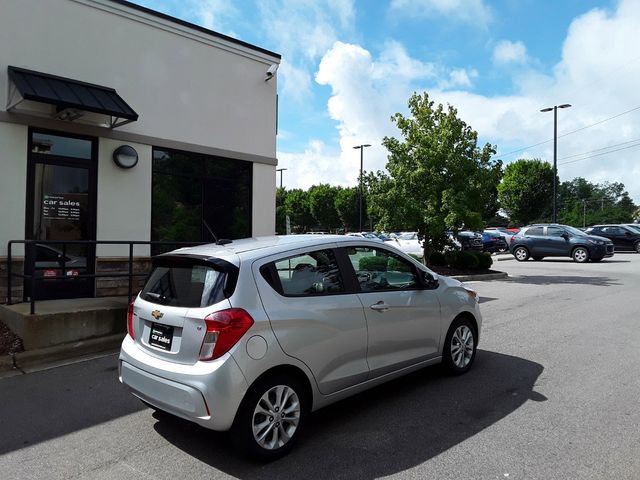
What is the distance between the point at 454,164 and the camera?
612 inches

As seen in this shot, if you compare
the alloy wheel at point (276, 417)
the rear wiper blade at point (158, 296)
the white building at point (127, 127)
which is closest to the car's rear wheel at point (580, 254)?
the white building at point (127, 127)

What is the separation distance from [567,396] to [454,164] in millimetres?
11860

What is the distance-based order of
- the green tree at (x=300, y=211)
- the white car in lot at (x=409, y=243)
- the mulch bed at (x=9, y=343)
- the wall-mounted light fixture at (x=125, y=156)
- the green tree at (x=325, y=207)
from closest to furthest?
1. the mulch bed at (x=9, y=343)
2. the wall-mounted light fixture at (x=125, y=156)
3. the white car in lot at (x=409, y=243)
4. the green tree at (x=325, y=207)
5. the green tree at (x=300, y=211)

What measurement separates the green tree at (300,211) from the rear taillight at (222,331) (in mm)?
61066

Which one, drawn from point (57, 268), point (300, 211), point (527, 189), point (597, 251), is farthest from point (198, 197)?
point (300, 211)

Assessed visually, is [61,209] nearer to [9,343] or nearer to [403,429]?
[9,343]

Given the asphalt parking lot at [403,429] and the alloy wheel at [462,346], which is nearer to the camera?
the asphalt parking lot at [403,429]

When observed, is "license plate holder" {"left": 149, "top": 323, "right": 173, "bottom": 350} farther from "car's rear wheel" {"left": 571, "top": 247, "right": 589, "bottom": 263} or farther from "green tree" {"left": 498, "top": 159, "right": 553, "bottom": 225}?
"green tree" {"left": 498, "top": 159, "right": 553, "bottom": 225}

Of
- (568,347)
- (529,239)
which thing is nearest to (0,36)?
(568,347)

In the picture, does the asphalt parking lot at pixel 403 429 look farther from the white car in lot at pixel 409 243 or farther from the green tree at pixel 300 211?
the green tree at pixel 300 211

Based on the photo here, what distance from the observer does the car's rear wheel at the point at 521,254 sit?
22703 millimetres

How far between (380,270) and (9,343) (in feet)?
16.1

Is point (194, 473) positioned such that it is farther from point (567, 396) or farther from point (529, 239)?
→ point (529, 239)

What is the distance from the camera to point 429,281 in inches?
194
